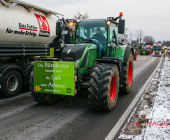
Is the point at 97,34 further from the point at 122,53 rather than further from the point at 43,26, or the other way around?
the point at 43,26

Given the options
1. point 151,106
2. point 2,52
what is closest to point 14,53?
point 2,52

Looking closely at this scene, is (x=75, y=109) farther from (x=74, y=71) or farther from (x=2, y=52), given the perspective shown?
(x=2, y=52)

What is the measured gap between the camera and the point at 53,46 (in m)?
10.1

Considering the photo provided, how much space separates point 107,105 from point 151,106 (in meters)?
1.69

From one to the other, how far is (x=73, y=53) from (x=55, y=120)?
6.24 feet

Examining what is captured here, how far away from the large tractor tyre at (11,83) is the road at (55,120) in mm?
490

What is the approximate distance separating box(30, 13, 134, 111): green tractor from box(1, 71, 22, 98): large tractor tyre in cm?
171

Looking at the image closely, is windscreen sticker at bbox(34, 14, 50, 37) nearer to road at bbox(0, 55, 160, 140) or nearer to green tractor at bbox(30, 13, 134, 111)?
green tractor at bbox(30, 13, 134, 111)

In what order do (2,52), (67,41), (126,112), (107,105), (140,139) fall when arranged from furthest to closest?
(67,41) < (2,52) < (126,112) < (107,105) < (140,139)

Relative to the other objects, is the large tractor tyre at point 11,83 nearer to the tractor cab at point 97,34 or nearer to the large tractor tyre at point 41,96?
the large tractor tyre at point 41,96

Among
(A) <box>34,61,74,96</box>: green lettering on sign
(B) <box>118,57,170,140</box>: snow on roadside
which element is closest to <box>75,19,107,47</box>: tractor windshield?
(A) <box>34,61,74,96</box>: green lettering on sign

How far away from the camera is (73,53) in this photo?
5.46 meters

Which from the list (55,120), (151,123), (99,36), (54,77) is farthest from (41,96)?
(151,123)

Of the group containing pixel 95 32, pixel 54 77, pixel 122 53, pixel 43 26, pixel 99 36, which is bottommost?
pixel 54 77
